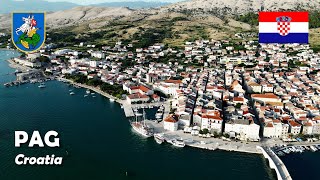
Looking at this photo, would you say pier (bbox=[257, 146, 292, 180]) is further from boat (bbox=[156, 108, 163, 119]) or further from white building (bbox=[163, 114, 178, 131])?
boat (bbox=[156, 108, 163, 119])

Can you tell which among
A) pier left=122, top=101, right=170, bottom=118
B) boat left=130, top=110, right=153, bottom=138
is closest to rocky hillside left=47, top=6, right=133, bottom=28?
pier left=122, top=101, right=170, bottom=118

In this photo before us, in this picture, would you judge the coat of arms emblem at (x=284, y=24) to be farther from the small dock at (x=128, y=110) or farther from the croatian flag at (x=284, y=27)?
the small dock at (x=128, y=110)

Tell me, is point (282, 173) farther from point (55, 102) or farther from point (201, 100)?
point (55, 102)

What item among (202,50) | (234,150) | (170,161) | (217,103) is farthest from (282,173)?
(202,50)

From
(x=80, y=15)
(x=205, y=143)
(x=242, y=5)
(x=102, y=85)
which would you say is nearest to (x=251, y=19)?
(x=242, y=5)

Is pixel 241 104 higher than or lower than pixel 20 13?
lower

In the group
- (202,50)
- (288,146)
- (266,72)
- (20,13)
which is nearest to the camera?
(20,13)
